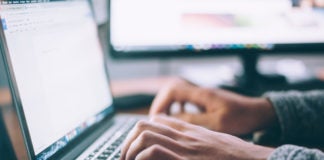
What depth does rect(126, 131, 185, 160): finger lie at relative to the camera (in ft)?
1.66

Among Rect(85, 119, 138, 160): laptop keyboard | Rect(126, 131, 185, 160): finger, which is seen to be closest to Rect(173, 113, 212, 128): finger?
Rect(85, 119, 138, 160): laptop keyboard

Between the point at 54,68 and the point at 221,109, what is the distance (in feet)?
0.97

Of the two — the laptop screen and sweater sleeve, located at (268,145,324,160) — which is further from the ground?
the laptop screen

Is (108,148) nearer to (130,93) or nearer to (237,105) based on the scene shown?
(237,105)

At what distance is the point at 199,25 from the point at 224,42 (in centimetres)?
7

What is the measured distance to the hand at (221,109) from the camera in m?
0.75

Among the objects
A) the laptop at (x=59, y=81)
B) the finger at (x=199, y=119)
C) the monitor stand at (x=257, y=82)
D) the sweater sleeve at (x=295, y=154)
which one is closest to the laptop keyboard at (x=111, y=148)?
the laptop at (x=59, y=81)

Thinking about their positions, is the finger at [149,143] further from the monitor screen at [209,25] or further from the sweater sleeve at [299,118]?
the monitor screen at [209,25]

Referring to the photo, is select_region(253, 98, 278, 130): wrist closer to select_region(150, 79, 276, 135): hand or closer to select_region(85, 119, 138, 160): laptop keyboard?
select_region(150, 79, 276, 135): hand

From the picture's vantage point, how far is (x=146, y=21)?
3.25 ft

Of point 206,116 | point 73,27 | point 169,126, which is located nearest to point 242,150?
point 169,126

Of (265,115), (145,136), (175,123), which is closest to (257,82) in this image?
(265,115)

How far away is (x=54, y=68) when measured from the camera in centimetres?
62

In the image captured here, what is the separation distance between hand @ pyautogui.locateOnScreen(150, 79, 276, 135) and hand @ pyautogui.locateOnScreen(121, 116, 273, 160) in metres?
0.17
